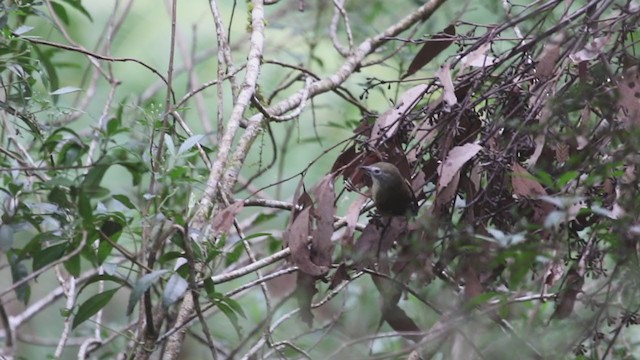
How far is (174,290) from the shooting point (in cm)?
130

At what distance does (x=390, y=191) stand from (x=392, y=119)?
140mm

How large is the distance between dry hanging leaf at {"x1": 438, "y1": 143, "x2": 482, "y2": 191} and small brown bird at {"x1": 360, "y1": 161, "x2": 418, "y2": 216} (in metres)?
0.05

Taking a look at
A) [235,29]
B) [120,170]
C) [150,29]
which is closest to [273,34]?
[235,29]

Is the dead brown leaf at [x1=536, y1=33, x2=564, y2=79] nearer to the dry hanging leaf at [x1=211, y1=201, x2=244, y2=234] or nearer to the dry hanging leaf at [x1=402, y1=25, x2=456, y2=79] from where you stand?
the dry hanging leaf at [x1=402, y1=25, x2=456, y2=79]

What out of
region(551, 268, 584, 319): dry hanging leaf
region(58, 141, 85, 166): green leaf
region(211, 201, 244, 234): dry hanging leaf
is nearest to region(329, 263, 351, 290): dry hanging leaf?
region(211, 201, 244, 234): dry hanging leaf

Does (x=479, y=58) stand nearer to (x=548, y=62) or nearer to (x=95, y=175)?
(x=548, y=62)

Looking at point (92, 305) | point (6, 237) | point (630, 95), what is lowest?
point (92, 305)

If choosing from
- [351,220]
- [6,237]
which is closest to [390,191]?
[351,220]

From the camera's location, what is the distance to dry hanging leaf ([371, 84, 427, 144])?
54.1 inches

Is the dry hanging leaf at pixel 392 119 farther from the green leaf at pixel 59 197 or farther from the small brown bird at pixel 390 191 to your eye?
the green leaf at pixel 59 197

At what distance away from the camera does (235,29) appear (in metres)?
3.62

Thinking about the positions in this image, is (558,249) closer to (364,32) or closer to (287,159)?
(364,32)

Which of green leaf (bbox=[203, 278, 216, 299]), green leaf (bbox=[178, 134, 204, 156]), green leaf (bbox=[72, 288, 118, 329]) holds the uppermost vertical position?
green leaf (bbox=[178, 134, 204, 156])

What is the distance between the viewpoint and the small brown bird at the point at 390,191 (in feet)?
4.22
